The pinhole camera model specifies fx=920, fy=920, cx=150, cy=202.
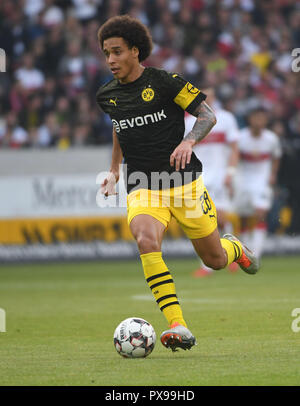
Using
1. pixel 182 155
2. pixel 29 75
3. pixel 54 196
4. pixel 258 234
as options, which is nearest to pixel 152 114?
pixel 182 155

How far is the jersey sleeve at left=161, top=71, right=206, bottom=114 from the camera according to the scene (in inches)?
273

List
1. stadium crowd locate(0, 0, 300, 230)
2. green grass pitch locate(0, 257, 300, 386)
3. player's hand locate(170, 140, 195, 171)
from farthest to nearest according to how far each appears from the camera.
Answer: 1. stadium crowd locate(0, 0, 300, 230)
2. player's hand locate(170, 140, 195, 171)
3. green grass pitch locate(0, 257, 300, 386)

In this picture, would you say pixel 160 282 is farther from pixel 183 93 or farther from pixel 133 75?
pixel 133 75

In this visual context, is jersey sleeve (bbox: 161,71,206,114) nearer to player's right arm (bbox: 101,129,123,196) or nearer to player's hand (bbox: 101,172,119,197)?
player's right arm (bbox: 101,129,123,196)

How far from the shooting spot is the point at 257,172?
49.2 ft

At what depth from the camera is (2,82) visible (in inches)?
722

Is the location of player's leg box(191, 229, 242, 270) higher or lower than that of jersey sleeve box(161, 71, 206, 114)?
lower

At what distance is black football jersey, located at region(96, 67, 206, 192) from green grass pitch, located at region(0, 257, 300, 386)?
1403 mm

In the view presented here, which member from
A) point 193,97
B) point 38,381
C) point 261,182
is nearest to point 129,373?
point 38,381

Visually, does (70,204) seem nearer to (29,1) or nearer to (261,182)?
(261,182)

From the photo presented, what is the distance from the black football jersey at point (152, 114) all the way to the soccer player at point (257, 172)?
757 centimetres

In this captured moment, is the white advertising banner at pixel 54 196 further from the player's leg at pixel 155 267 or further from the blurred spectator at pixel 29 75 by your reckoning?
the player's leg at pixel 155 267

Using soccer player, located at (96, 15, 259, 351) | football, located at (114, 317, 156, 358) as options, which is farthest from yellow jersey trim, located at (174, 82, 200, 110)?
football, located at (114, 317, 156, 358)

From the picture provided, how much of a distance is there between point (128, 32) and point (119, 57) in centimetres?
22
